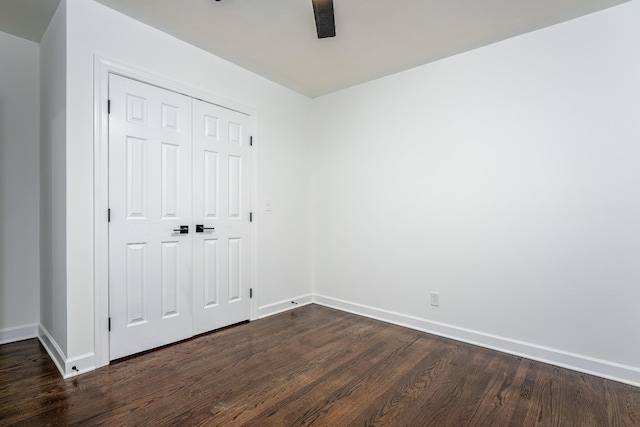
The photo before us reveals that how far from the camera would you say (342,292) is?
385 cm

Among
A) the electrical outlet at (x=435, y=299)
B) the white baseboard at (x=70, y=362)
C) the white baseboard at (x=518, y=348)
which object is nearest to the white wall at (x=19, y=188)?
the white baseboard at (x=70, y=362)

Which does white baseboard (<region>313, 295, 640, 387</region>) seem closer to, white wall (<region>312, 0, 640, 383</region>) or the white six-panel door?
white wall (<region>312, 0, 640, 383</region>)

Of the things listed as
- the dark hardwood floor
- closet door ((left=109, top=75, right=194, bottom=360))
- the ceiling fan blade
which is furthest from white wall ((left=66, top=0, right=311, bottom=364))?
the ceiling fan blade

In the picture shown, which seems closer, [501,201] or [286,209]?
[501,201]

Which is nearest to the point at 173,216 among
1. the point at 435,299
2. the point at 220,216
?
the point at 220,216

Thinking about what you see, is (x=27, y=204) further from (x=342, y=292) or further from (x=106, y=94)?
(x=342, y=292)

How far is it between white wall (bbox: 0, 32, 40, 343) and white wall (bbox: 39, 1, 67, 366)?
11 centimetres

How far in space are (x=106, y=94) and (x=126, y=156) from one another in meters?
0.47

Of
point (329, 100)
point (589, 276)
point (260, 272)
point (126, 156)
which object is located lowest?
point (260, 272)

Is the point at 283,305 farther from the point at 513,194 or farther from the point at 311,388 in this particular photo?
the point at 513,194

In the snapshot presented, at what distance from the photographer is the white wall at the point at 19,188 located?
2758mm

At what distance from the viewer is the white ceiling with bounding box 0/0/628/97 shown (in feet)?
7.45

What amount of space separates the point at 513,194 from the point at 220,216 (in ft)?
8.88

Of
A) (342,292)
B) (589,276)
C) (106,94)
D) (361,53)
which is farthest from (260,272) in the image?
(589,276)
